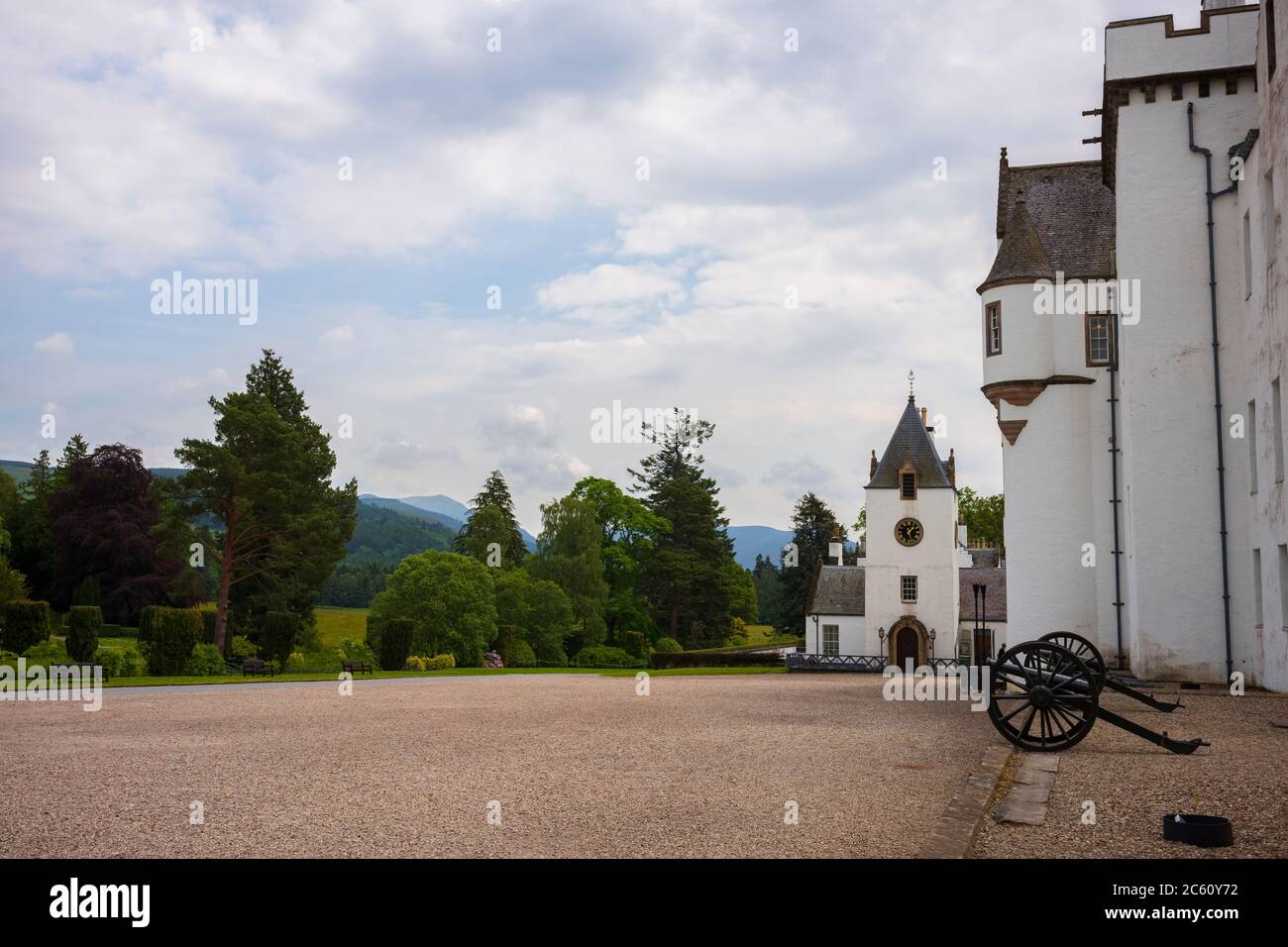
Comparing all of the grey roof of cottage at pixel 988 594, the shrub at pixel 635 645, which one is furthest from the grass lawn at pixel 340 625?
the grey roof of cottage at pixel 988 594

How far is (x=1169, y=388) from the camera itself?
70.8 ft

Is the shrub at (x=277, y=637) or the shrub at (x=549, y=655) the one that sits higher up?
the shrub at (x=277, y=637)

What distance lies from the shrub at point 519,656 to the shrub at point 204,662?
50.4ft

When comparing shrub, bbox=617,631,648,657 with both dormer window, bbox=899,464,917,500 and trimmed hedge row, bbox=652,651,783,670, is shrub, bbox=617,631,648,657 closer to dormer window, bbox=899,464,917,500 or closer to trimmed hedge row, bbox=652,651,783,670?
trimmed hedge row, bbox=652,651,783,670

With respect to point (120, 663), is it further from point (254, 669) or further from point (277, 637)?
point (277, 637)

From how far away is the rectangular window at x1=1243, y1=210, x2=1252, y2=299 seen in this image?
20141 millimetres

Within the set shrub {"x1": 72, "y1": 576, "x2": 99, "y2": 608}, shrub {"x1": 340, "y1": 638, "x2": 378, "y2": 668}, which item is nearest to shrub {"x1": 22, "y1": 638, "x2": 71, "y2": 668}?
shrub {"x1": 340, "y1": 638, "x2": 378, "y2": 668}

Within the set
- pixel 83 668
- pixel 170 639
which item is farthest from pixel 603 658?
pixel 83 668

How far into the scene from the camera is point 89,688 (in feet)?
76.3

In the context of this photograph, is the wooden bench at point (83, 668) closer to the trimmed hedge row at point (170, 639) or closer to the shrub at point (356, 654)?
the trimmed hedge row at point (170, 639)

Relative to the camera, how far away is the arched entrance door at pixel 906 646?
1877 inches

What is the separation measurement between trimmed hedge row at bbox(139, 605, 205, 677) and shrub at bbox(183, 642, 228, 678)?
208mm
